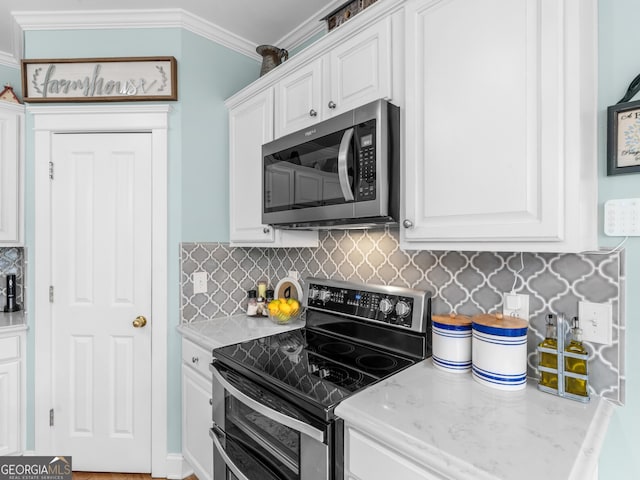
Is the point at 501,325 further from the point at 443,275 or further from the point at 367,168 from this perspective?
the point at 367,168

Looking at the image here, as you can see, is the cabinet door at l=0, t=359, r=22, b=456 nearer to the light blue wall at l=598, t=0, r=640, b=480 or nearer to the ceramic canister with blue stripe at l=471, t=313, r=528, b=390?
the ceramic canister with blue stripe at l=471, t=313, r=528, b=390

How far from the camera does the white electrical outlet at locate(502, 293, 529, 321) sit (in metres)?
1.26

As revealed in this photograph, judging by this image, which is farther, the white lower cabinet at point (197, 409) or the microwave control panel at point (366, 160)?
the white lower cabinet at point (197, 409)

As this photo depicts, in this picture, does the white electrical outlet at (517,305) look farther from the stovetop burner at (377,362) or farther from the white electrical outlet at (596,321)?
the stovetop burner at (377,362)

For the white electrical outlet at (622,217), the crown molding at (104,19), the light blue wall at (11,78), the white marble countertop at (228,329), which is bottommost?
the white marble countertop at (228,329)

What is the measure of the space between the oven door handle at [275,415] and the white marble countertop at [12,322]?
4.75 ft

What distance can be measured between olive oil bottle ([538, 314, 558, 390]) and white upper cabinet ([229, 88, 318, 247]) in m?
1.21

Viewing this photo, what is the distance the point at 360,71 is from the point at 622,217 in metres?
0.99

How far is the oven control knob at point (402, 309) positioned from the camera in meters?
1.54

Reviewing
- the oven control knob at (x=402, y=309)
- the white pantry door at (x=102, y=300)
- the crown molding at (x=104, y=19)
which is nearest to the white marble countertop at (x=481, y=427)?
the oven control knob at (x=402, y=309)

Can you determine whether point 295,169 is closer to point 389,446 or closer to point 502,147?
point 502,147

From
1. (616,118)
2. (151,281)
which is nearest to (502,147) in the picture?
(616,118)

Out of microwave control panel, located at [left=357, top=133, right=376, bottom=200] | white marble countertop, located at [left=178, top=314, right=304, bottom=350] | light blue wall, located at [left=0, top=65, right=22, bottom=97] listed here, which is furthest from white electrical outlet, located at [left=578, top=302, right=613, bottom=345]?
light blue wall, located at [left=0, top=65, right=22, bottom=97]

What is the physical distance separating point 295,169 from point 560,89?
99 cm
